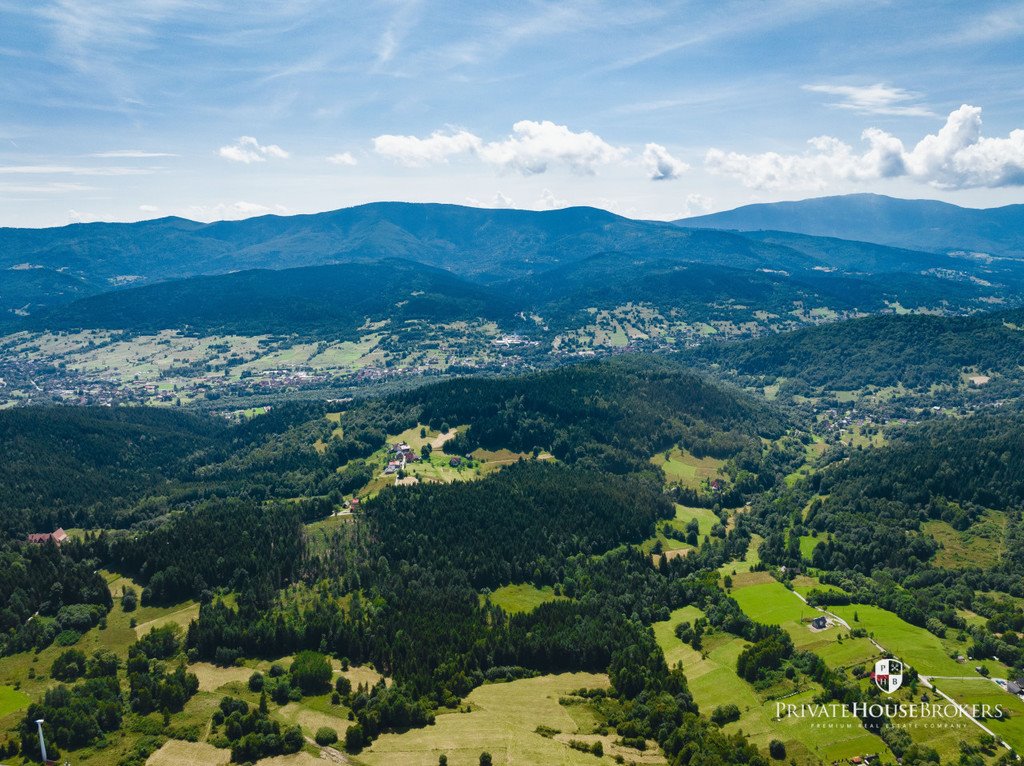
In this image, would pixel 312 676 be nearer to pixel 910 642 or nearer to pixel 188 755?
pixel 188 755

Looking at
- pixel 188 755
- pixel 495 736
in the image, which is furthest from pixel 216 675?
pixel 495 736

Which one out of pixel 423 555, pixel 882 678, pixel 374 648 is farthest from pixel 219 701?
pixel 882 678

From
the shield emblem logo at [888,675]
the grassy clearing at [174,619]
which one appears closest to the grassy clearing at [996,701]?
the shield emblem logo at [888,675]

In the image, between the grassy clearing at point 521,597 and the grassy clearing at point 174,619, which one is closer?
the grassy clearing at point 174,619

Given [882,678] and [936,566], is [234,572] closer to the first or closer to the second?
[882,678]

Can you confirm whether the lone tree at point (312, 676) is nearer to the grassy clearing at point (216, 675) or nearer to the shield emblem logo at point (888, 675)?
the grassy clearing at point (216, 675)

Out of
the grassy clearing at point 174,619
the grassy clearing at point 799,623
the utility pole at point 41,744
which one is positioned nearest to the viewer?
the utility pole at point 41,744


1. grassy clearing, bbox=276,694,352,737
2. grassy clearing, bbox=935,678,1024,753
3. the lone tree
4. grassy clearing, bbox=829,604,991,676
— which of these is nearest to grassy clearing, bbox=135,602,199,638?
the lone tree
